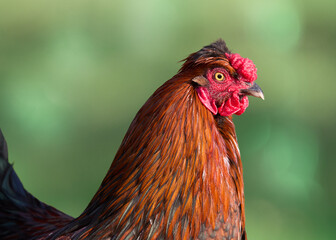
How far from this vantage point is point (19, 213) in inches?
111

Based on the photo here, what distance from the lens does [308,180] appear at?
5652mm

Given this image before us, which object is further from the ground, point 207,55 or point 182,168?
point 207,55

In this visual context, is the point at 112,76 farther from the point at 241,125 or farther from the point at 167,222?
the point at 167,222

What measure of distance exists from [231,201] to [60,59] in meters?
4.25

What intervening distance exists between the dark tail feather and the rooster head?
116cm

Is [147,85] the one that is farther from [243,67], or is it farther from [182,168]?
[182,168]

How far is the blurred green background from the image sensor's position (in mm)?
5570

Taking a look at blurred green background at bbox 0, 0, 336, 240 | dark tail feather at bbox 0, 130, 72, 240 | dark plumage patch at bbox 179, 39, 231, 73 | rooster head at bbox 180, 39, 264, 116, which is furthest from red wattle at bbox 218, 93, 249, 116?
blurred green background at bbox 0, 0, 336, 240

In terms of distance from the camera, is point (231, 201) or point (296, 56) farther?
point (296, 56)

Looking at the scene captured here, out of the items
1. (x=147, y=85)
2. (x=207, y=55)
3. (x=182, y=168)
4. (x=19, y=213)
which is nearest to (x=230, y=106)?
(x=207, y=55)

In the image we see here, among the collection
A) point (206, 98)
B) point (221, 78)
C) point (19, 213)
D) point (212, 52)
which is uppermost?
point (212, 52)

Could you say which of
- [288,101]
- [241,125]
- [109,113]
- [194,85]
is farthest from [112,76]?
[194,85]

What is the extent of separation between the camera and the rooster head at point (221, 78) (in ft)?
7.67

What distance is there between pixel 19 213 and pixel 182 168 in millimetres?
1218
